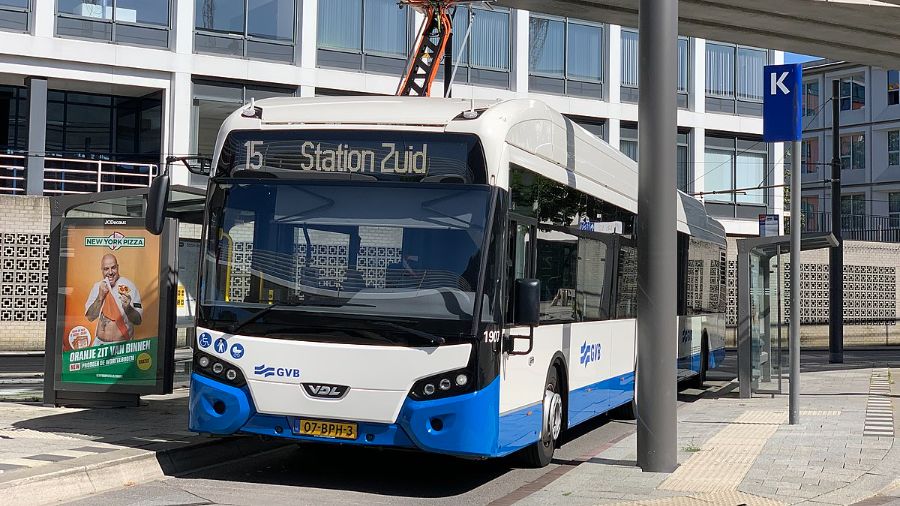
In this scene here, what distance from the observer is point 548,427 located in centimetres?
1062

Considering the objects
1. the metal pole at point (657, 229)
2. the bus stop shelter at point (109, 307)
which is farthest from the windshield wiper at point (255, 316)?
the bus stop shelter at point (109, 307)

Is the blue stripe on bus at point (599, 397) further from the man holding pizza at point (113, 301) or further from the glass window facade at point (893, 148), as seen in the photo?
the glass window facade at point (893, 148)

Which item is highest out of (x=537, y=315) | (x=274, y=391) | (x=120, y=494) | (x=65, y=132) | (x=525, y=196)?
(x=65, y=132)

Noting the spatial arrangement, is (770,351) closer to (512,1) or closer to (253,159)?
(512,1)

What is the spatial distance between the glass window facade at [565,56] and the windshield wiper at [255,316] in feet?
96.4

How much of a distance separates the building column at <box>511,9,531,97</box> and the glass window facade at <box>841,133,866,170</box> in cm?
3097

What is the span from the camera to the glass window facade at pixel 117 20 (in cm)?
3023

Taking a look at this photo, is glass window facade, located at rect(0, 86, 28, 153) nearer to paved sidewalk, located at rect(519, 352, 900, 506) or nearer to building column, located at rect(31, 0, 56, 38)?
building column, located at rect(31, 0, 56, 38)

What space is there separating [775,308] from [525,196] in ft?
36.1

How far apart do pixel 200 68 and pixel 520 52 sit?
10.9 m

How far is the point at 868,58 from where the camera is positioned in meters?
21.3

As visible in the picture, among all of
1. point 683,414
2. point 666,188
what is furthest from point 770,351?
point 666,188

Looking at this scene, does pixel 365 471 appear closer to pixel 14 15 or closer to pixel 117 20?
pixel 14 15

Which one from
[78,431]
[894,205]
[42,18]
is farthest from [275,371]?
[894,205]
